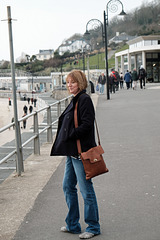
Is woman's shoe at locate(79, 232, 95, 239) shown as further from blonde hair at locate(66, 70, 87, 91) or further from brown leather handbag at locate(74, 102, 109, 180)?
blonde hair at locate(66, 70, 87, 91)

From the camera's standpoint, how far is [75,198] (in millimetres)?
4164

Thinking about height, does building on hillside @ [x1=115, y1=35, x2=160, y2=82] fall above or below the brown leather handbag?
above

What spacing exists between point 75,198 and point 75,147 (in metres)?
0.55

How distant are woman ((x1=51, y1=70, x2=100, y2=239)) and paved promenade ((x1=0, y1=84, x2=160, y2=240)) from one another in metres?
0.16

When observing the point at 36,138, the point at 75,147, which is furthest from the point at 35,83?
the point at 75,147

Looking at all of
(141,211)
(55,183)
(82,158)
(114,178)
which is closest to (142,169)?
(114,178)

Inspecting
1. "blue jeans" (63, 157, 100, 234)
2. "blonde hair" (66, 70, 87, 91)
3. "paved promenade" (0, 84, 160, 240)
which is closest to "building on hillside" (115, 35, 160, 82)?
"paved promenade" (0, 84, 160, 240)

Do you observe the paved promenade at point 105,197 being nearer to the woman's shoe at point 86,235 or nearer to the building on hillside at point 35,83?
the woman's shoe at point 86,235

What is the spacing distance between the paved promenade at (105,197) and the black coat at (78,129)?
2.85 ft

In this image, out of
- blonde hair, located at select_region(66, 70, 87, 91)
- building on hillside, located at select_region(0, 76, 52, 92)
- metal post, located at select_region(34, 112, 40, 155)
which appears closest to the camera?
blonde hair, located at select_region(66, 70, 87, 91)

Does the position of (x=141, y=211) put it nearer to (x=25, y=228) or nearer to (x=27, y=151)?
(x=25, y=228)

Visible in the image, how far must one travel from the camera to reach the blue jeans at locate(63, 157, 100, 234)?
13.1 ft

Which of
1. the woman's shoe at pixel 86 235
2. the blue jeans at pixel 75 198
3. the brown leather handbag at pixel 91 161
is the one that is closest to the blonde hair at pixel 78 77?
the brown leather handbag at pixel 91 161

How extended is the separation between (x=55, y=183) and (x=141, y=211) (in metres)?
1.82
